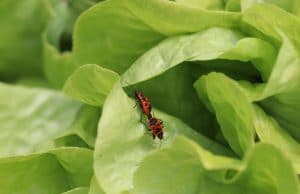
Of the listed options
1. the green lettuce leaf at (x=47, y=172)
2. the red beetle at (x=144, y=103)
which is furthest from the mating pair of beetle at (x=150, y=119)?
the green lettuce leaf at (x=47, y=172)

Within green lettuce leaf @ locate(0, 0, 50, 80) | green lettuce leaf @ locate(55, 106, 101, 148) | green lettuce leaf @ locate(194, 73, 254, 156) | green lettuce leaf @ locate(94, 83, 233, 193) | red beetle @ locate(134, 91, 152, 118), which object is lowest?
green lettuce leaf @ locate(0, 0, 50, 80)

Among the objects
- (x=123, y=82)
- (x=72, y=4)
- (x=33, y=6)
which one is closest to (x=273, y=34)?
(x=123, y=82)

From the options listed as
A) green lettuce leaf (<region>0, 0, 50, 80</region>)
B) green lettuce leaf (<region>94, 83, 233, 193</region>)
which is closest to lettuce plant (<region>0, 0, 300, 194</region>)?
green lettuce leaf (<region>94, 83, 233, 193</region>)

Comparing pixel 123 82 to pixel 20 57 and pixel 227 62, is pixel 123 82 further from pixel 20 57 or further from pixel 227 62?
pixel 20 57

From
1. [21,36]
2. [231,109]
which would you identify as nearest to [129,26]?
[231,109]

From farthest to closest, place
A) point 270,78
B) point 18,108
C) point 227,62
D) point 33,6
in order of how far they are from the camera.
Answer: point 33,6 → point 18,108 → point 227,62 → point 270,78

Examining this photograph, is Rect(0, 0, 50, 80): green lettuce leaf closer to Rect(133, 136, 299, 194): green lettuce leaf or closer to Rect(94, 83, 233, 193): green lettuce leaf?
Rect(94, 83, 233, 193): green lettuce leaf

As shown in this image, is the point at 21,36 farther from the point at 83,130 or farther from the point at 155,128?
the point at 155,128
